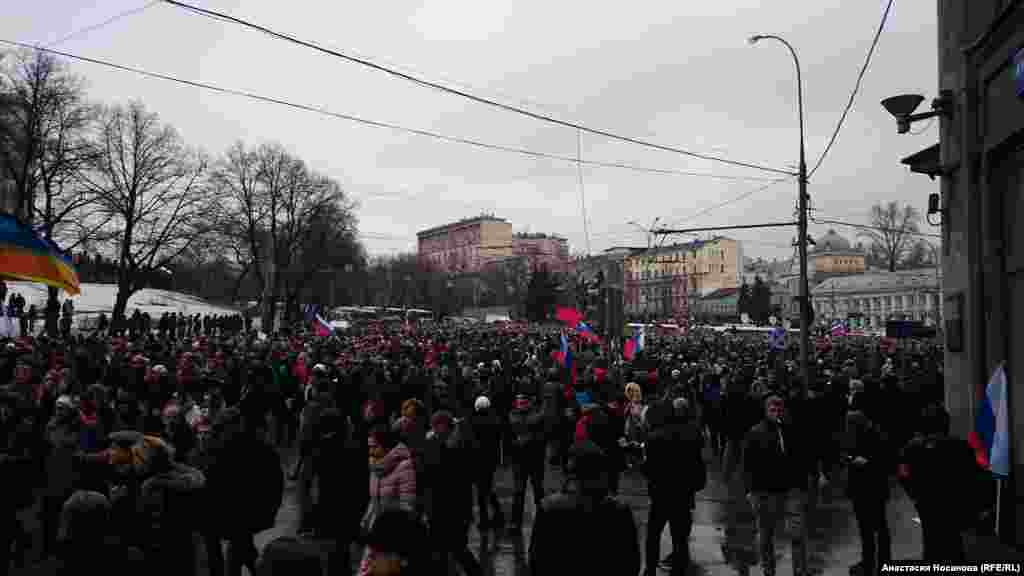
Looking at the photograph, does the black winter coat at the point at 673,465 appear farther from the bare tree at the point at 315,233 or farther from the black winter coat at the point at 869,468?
the bare tree at the point at 315,233

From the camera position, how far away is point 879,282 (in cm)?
9738

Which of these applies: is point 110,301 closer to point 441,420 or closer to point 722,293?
point 441,420

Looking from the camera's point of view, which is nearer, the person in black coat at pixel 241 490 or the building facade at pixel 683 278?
the person in black coat at pixel 241 490

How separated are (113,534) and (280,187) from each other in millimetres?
51123

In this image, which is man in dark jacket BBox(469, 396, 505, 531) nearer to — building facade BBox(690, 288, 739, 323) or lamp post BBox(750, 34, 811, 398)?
lamp post BBox(750, 34, 811, 398)

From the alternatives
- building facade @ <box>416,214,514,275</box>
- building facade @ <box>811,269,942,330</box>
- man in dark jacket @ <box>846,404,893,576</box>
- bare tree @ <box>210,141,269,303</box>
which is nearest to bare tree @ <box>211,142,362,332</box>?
bare tree @ <box>210,141,269,303</box>

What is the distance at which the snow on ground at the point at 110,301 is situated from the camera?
144 ft

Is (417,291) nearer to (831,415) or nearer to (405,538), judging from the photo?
(831,415)

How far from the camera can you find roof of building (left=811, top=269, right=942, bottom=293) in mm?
86938

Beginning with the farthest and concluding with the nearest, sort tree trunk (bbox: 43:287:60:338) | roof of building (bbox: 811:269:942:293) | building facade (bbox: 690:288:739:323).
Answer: building facade (bbox: 690:288:739:323), roof of building (bbox: 811:269:942:293), tree trunk (bbox: 43:287:60:338)

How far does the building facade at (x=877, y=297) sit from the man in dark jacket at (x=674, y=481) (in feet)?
284

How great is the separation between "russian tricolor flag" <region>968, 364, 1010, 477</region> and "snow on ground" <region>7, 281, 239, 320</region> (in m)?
40.9

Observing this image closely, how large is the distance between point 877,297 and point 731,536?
100593 millimetres

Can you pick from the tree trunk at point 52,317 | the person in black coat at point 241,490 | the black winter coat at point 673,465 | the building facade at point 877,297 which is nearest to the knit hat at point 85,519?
the person in black coat at point 241,490
